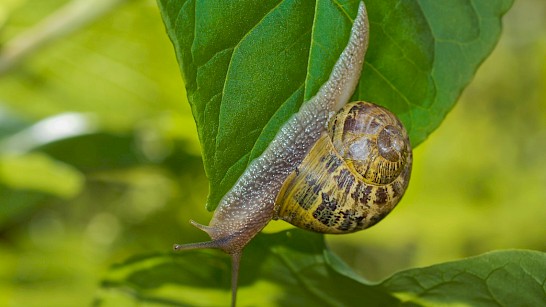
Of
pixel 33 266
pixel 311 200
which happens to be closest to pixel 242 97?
pixel 311 200

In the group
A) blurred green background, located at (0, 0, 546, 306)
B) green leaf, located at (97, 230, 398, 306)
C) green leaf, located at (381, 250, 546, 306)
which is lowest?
blurred green background, located at (0, 0, 546, 306)

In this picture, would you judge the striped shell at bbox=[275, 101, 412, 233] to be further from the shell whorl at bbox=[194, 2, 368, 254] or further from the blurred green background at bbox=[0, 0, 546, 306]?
the blurred green background at bbox=[0, 0, 546, 306]

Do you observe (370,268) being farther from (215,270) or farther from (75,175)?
(215,270)

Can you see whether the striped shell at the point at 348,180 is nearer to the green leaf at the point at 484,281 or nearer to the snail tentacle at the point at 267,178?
the snail tentacle at the point at 267,178

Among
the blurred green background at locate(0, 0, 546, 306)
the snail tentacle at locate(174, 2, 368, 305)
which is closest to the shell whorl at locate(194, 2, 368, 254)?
the snail tentacle at locate(174, 2, 368, 305)

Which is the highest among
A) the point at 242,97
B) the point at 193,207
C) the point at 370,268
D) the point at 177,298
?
the point at 242,97

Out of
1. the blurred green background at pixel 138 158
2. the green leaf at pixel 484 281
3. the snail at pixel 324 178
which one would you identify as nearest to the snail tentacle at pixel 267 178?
the snail at pixel 324 178

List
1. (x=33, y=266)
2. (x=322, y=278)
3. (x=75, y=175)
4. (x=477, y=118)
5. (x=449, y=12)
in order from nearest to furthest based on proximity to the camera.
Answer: (x=449, y=12)
(x=322, y=278)
(x=75, y=175)
(x=33, y=266)
(x=477, y=118)

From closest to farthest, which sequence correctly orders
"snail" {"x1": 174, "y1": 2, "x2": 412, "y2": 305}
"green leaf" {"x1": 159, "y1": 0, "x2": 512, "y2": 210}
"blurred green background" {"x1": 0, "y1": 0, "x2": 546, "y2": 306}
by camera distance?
"green leaf" {"x1": 159, "y1": 0, "x2": 512, "y2": 210}, "snail" {"x1": 174, "y1": 2, "x2": 412, "y2": 305}, "blurred green background" {"x1": 0, "y1": 0, "x2": 546, "y2": 306}
